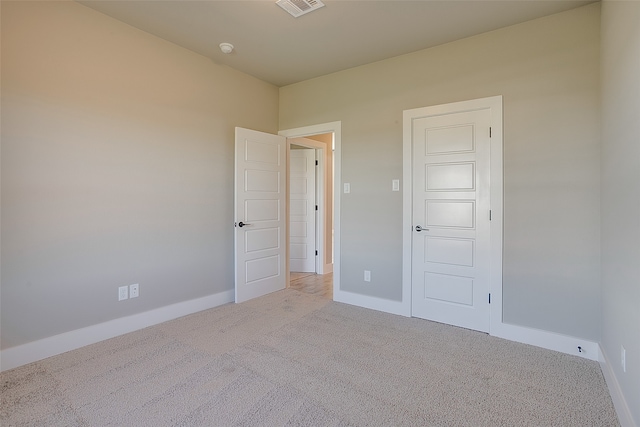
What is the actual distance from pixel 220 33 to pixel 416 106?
2015mm

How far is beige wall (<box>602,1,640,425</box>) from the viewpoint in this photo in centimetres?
146

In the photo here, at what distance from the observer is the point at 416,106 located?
311 cm

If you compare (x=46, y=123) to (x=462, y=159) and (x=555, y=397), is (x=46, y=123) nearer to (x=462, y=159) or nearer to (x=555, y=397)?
(x=462, y=159)

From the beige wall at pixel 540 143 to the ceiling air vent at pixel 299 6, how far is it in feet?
3.98

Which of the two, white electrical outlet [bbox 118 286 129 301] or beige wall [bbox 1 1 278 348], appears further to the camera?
white electrical outlet [bbox 118 286 129 301]

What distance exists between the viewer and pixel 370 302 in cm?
345

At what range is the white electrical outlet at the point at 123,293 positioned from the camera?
268 centimetres

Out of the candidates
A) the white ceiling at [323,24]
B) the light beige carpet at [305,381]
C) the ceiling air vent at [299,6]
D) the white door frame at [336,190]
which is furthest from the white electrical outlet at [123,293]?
the ceiling air vent at [299,6]

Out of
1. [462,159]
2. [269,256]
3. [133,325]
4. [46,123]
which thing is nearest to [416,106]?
[462,159]

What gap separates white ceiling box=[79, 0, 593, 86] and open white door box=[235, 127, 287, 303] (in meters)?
0.96

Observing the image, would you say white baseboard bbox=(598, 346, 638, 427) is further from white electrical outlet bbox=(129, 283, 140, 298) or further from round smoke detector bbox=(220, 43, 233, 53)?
round smoke detector bbox=(220, 43, 233, 53)

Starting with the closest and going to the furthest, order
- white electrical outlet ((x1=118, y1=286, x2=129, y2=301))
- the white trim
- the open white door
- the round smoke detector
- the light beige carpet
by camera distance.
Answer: the light beige carpet, white electrical outlet ((x1=118, y1=286, x2=129, y2=301)), the round smoke detector, the white trim, the open white door

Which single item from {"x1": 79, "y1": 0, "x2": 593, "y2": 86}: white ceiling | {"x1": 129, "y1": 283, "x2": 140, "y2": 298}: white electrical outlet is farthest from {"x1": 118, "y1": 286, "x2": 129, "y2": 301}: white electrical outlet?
{"x1": 79, "y1": 0, "x2": 593, "y2": 86}: white ceiling

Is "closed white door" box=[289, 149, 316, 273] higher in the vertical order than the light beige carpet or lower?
higher
